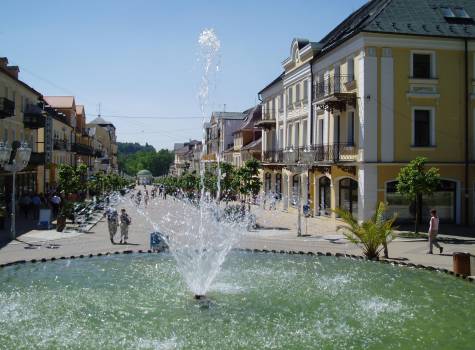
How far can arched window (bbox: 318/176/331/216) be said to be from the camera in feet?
114

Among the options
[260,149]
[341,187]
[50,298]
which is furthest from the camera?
[260,149]

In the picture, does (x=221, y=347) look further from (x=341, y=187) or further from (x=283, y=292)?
(x=341, y=187)

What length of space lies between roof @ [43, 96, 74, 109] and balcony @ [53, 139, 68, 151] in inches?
253

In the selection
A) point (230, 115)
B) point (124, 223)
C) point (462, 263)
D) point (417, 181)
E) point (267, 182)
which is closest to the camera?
point (462, 263)

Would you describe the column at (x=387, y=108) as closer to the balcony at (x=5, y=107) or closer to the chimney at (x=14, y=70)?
the balcony at (x=5, y=107)

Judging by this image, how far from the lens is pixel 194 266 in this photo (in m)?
15.4

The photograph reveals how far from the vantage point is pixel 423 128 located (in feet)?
95.6

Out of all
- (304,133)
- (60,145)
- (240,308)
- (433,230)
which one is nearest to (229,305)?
(240,308)

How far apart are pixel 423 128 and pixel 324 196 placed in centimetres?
859

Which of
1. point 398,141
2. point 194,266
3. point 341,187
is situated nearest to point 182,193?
point 341,187

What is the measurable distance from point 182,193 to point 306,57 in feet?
134

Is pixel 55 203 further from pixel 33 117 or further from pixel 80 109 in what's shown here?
pixel 80 109

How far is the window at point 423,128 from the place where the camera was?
2898 cm

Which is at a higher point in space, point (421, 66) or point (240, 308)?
point (421, 66)
